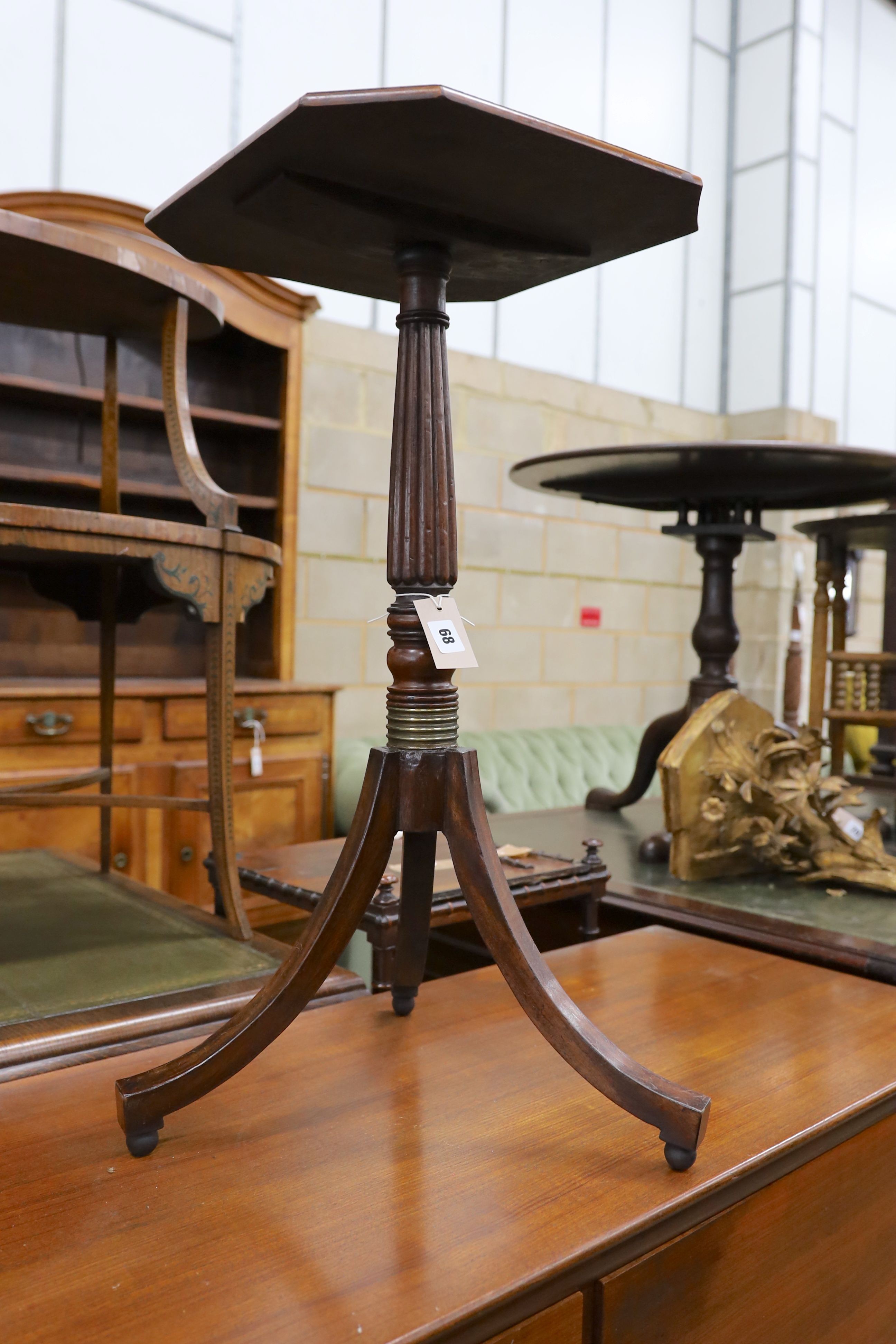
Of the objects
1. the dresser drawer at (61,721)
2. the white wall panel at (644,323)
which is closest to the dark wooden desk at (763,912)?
the dresser drawer at (61,721)

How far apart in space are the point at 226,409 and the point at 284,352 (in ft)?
0.99

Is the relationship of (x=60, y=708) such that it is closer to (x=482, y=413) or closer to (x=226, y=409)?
(x=226, y=409)

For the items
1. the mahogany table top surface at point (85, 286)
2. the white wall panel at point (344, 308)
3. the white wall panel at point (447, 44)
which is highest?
the white wall panel at point (447, 44)

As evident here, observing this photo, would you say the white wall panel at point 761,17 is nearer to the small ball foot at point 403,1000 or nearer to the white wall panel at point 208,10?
the white wall panel at point 208,10

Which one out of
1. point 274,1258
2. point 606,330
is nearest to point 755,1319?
point 274,1258

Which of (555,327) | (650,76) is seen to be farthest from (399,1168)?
(650,76)

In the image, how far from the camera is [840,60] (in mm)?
5262

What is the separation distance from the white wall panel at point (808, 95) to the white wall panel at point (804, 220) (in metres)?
0.08

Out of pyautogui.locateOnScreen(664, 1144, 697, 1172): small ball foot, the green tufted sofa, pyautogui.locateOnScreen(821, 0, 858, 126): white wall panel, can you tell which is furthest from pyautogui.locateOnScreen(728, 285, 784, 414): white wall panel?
pyautogui.locateOnScreen(664, 1144, 697, 1172): small ball foot

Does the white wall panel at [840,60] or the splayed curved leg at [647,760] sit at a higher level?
the white wall panel at [840,60]

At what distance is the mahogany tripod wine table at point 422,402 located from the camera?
846mm

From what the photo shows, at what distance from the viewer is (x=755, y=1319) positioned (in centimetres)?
94

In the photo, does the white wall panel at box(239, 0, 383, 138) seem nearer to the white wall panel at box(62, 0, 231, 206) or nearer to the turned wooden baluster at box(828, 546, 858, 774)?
the white wall panel at box(62, 0, 231, 206)

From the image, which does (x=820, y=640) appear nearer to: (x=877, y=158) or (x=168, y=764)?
(x=168, y=764)
